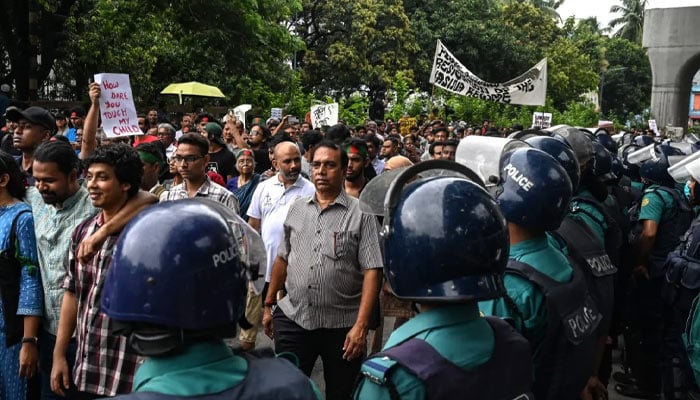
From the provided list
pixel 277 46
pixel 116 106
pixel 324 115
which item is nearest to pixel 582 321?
pixel 116 106

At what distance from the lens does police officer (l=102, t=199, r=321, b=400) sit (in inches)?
66.3

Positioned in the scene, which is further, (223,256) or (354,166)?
(354,166)

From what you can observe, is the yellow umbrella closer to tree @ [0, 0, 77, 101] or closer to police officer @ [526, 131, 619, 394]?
tree @ [0, 0, 77, 101]

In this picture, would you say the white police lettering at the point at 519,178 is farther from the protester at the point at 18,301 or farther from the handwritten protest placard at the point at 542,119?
the handwritten protest placard at the point at 542,119

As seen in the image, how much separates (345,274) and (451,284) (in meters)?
2.36

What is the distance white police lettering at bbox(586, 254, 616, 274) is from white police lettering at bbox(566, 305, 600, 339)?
1.46 feet

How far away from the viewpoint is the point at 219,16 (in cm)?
1867

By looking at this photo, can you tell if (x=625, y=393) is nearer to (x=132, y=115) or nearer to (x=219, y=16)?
(x=132, y=115)

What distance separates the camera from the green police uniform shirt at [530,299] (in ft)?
8.28

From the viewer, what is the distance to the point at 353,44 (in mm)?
32562

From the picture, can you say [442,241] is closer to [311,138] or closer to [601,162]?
[601,162]

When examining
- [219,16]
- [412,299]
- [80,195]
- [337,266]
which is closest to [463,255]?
[412,299]

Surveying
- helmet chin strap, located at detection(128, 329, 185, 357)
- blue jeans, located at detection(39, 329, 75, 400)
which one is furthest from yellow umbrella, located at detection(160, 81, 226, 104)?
helmet chin strap, located at detection(128, 329, 185, 357)

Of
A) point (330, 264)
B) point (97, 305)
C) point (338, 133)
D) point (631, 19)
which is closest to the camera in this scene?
point (97, 305)
